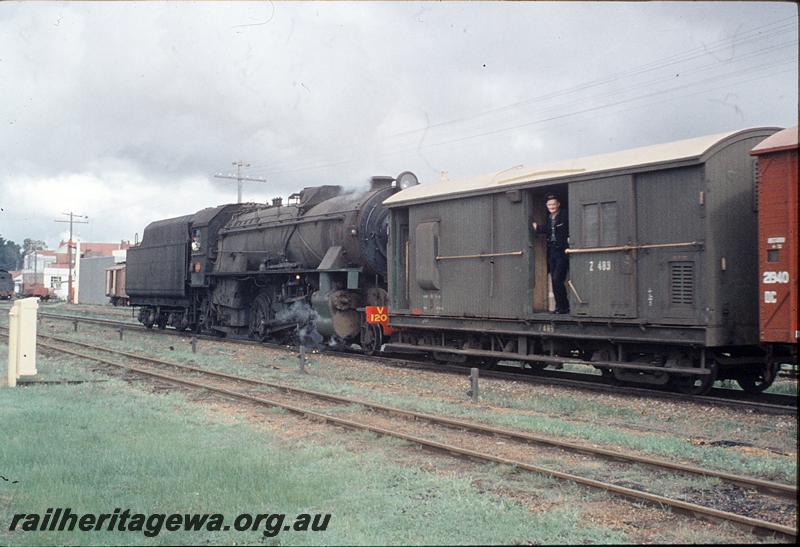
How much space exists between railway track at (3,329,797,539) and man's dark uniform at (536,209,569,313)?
384 cm

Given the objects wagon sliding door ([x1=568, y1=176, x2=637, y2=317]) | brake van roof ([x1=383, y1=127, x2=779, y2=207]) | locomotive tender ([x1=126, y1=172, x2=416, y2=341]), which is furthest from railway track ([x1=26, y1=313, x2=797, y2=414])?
brake van roof ([x1=383, y1=127, x2=779, y2=207])

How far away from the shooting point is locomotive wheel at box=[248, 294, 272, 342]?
2080 centimetres

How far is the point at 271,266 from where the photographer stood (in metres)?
20.0

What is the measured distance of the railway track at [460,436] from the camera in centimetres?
579

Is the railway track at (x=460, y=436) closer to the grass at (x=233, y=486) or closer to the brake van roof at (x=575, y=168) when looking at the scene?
the grass at (x=233, y=486)

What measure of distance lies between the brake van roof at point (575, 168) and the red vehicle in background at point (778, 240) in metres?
0.87

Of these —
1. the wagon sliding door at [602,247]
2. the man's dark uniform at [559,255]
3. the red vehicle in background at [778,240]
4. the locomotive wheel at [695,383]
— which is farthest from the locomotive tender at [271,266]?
the red vehicle in background at [778,240]

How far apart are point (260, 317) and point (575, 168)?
40.2 feet

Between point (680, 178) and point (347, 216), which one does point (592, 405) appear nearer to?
point (680, 178)

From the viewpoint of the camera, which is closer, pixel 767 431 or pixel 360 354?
pixel 767 431

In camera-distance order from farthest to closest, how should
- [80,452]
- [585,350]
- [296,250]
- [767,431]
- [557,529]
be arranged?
[296,250]
[585,350]
[767,431]
[80,452]
[557,529]

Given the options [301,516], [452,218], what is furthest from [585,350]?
[301,516]

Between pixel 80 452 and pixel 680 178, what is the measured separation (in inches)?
341

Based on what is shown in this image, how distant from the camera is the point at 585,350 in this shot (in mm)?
12281
